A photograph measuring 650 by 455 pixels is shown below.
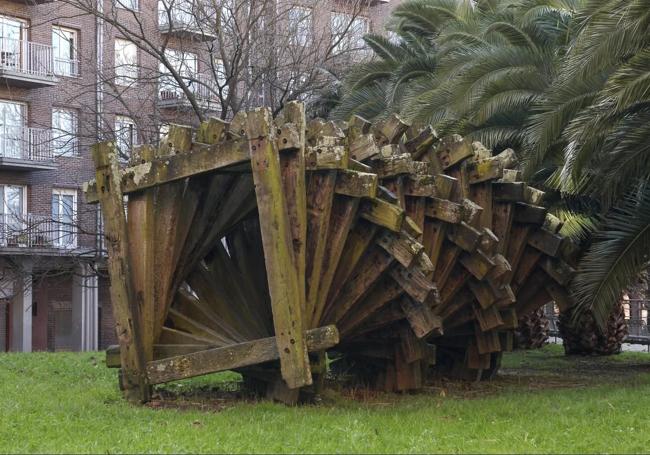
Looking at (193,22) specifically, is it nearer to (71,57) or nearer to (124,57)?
(124,57)

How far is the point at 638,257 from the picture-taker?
14.4 meters

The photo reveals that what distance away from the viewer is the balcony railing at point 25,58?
33375 mm

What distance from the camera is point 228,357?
1078 centimetres

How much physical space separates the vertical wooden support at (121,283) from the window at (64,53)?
79.0 ft

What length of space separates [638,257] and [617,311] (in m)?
8.58

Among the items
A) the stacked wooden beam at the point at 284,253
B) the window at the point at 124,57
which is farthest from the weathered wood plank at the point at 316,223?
the window at the point at 124,57

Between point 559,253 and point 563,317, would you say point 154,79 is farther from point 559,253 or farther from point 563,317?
point 559,253

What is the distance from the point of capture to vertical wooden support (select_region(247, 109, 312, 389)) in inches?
408

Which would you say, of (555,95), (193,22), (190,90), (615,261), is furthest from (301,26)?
(615,261)

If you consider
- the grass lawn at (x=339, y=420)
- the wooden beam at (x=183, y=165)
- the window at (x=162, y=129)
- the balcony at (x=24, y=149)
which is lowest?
the grass lawn at (x=339, y=420)

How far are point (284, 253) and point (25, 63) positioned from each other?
82.4ft

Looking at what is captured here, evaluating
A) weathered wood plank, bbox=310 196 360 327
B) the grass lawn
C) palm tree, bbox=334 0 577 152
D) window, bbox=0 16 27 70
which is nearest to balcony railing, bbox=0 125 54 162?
window, bbox=0 16 27 70

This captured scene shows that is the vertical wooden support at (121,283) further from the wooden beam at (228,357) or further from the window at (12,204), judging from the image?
the window at (12,204)

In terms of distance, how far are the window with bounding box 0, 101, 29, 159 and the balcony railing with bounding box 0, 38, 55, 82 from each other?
52.4 inches
